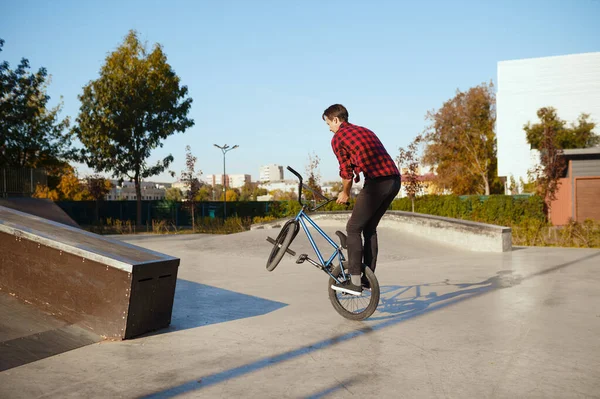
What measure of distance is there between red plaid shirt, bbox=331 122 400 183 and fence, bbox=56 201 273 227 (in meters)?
28.8

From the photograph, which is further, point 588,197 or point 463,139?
point 463,139

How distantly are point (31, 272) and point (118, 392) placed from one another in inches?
82.9

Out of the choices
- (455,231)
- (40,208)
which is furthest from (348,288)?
→ (455,231)

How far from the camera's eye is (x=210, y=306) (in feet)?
21.3

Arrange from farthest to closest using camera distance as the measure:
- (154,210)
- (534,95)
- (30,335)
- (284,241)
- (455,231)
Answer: (534,95) < (154,210) < (455,231) < (284,241) < (30,335)

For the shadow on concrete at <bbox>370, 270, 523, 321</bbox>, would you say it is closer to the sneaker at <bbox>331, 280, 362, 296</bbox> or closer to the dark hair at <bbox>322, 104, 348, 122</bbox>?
the sneaker at <bbox>331, 280, 362, 296</bbox>

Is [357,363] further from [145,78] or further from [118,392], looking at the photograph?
[145,78]

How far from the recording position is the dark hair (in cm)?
563

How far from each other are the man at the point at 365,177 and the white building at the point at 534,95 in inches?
1856

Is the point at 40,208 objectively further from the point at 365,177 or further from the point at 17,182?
the point at 17,182

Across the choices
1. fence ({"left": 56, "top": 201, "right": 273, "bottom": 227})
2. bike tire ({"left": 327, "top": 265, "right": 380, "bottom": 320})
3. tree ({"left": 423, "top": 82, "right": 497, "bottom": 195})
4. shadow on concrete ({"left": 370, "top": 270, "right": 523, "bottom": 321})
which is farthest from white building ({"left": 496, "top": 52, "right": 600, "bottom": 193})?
bike tire ({"left": 327, "top": 265, "right": 380, "bottom": 320})

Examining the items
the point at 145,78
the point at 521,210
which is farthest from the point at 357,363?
the point at 145,78

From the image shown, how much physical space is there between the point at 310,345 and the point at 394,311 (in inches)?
73.9

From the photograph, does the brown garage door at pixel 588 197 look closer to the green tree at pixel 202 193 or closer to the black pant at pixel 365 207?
the green tree at pixel 202 193
